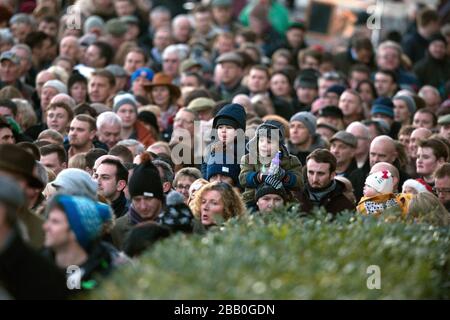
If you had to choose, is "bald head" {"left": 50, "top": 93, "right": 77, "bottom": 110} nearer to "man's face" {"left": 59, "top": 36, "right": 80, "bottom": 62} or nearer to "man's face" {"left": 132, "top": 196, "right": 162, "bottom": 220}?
"man's face" {"left": 59, "top": 36, "right": 80, "bottom": 62}

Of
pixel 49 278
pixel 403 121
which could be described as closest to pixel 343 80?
pixel 403 121

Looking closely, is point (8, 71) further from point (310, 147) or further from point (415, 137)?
point (415, 137)

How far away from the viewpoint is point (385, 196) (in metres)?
15.1

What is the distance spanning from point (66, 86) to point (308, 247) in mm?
10926

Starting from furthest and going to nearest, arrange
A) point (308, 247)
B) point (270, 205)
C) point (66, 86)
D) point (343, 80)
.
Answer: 1. point (343, 80)
2. point (66, 86)
3. point (270, 205)
4. point (308, 247)

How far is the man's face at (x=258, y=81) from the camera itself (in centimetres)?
2228

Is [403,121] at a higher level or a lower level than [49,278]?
lower

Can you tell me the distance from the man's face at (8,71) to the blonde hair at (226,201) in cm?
798

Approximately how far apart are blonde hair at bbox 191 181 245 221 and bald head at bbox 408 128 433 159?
218 inches

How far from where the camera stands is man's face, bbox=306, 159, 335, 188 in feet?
52.4

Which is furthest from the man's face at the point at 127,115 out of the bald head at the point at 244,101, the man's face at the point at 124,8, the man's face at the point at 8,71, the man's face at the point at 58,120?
the man's face at the point at 124,8

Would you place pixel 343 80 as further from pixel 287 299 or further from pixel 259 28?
pixel 287 299

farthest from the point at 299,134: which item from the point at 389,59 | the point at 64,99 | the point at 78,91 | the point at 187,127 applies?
the point at 389,59

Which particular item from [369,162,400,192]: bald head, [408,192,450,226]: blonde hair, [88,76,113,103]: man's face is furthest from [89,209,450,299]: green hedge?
[88,76,113,103]: man's face
